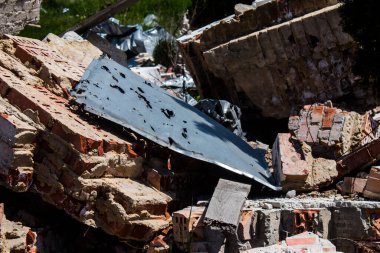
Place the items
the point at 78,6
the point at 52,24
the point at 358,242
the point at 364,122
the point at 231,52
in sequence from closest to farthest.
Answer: the point at 358,242
the point at 364,122
the point at 231,52
the point at 52,24
the point at 78,6

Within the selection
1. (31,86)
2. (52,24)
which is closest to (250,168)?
(31,86)

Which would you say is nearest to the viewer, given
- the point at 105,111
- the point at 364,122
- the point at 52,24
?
the point at 105,111

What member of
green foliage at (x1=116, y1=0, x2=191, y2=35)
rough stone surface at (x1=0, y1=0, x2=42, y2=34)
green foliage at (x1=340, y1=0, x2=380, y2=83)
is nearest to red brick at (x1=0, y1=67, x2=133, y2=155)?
green foliage at (x1=340, y1=0, x2=380, y2=83)

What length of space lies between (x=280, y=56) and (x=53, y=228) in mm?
2905

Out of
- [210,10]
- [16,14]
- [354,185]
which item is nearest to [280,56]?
[354,185]

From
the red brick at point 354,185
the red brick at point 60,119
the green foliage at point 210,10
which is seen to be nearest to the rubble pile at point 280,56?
the red brick at point 354,185

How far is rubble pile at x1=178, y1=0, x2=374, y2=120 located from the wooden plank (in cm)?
230

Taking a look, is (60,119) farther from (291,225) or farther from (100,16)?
(100,16)

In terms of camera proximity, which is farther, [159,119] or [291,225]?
[159,119]

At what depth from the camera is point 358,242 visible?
462cm

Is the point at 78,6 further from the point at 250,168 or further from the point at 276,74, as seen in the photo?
the point at 250,168

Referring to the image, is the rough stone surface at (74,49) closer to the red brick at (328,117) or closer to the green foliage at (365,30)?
the red brick at (328,117)

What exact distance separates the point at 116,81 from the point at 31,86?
0.69m

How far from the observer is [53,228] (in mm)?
5133
